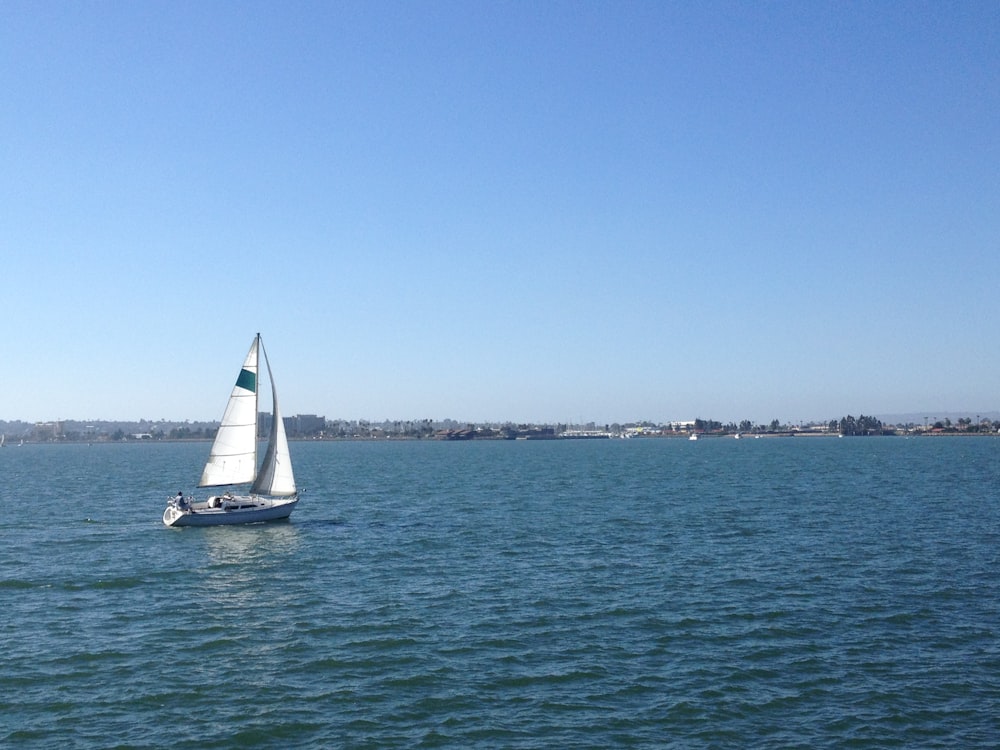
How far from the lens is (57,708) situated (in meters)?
23.5

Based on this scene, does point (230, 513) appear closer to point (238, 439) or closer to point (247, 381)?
point (238, 439)

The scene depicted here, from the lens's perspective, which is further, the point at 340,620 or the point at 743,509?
the point at 743,509

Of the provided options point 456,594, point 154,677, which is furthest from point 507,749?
point 456,594

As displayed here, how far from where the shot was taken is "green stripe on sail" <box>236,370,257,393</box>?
64.6 metres

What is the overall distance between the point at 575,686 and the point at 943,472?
105 metres

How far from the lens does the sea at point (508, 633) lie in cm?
2220

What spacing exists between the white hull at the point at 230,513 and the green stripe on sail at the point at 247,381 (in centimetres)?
806

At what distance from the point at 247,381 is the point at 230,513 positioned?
32.1 ft

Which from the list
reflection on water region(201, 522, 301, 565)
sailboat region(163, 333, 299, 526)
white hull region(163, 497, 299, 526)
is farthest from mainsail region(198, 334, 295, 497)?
reflection on water region(201, 522, 301, 565)

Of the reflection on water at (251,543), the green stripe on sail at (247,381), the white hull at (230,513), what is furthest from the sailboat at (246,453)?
the reflection on water at (251,543)

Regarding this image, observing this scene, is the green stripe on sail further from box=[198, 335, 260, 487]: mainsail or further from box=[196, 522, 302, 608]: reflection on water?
box=[196, 522, 302, 608]: reflection on water

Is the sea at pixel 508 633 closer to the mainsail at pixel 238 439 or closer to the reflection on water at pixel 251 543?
the reflection on water at pixel 251 543

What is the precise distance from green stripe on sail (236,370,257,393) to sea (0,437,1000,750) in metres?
10.2

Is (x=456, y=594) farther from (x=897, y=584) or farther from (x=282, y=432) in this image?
(x=282, y=432)
